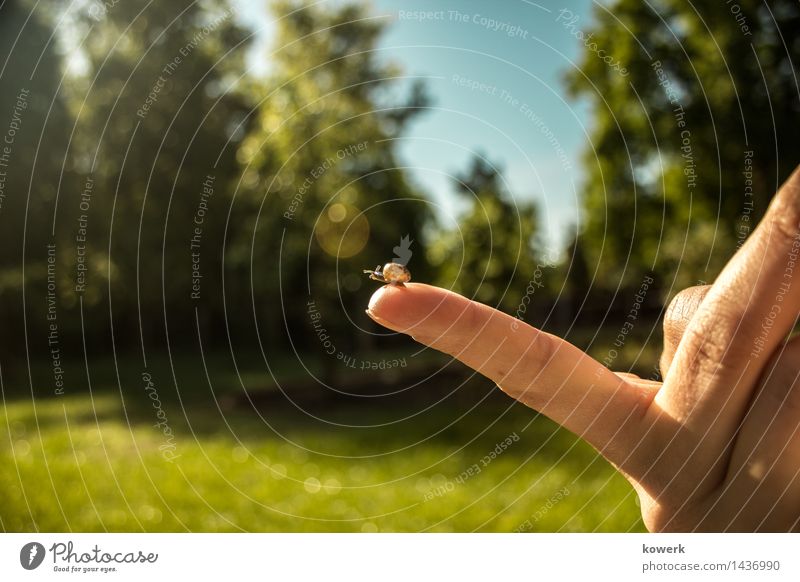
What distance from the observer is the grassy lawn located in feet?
18.4

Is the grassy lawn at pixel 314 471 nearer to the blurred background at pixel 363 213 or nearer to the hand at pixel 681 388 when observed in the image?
the blurred background at pixel 363 213

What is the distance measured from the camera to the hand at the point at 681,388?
1344mm

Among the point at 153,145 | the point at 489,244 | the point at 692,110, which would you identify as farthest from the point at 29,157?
the point at 692,110

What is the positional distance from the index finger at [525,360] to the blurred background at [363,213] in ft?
3.60

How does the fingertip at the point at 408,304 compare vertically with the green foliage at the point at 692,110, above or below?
below

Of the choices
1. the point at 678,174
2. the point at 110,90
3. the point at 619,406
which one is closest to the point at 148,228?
the point at 110,90

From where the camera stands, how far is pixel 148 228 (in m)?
13.5

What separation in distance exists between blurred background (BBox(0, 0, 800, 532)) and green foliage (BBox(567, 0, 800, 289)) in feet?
0.16

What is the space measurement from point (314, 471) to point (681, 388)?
20.4ft

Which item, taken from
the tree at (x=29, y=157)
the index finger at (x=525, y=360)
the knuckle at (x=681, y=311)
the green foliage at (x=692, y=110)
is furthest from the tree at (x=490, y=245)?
the tree at (x=29, y=157)

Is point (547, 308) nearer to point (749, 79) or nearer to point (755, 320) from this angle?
point (749, 79)

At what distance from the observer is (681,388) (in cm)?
143

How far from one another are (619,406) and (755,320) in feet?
1.17

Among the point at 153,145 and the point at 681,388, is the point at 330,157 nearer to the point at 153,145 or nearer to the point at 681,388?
the point at 153,145
